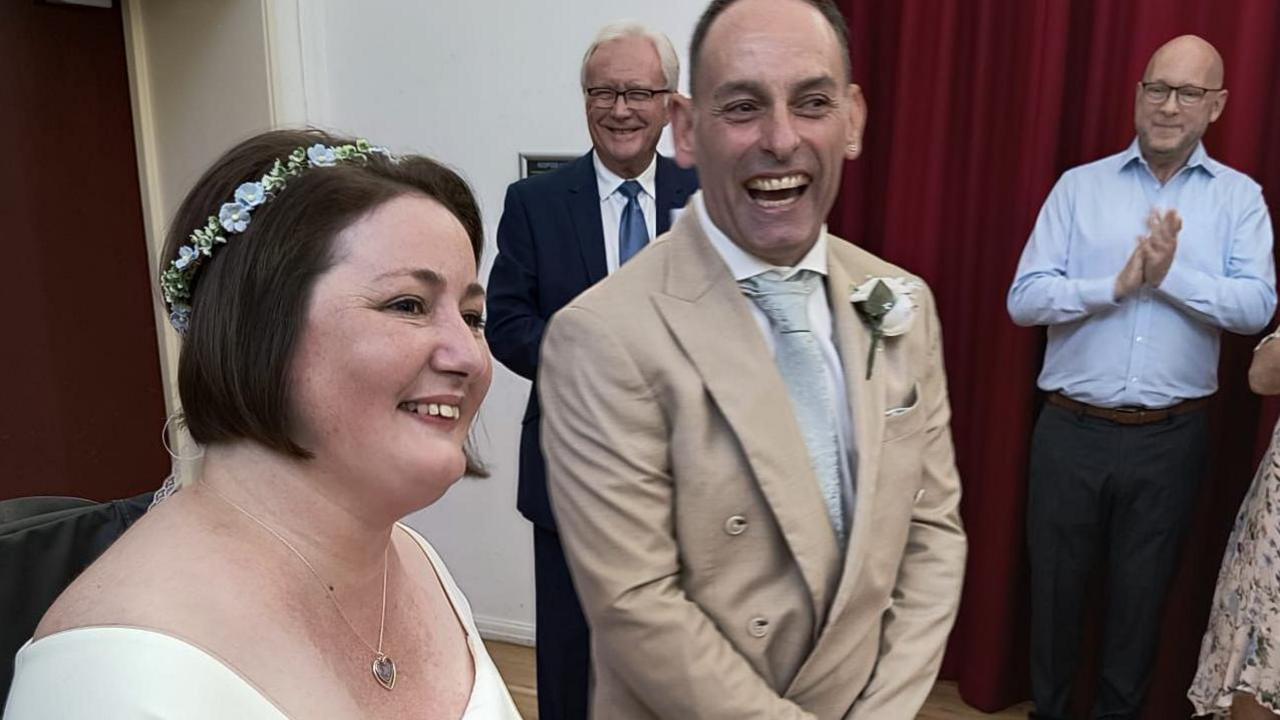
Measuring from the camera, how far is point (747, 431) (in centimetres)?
151

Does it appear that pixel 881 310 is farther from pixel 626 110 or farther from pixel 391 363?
pixel 626 110

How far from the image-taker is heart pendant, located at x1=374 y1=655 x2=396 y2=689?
1200mm

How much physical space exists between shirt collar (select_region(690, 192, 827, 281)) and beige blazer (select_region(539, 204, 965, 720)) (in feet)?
0.06

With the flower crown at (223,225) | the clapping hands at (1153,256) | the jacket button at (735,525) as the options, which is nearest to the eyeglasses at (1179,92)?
the clapping hands at (1153,256)

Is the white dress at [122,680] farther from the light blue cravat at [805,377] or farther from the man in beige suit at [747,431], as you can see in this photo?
the light blue cravat at [805,377]

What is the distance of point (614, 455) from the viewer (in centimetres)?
151

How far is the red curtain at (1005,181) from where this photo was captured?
10.5ft

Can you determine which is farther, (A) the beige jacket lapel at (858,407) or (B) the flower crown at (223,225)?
(A) the beige jacket lapel at (858,407)

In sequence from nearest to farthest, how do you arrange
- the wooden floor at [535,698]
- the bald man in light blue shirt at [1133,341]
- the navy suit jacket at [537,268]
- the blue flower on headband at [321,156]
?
the blue flower on headband at [321,156] < the navy suit jacket at [537,268] < the bald man in light blue shirt at [1133,341] < the wooden floor at [535,698]

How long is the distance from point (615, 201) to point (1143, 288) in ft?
5.47

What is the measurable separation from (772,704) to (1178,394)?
2.18m

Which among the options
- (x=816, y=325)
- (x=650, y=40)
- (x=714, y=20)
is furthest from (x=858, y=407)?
(x=650, y=40)

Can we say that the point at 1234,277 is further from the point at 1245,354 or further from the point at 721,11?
the point at 721,11

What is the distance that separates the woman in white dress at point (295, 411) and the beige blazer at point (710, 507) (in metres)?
0.41
